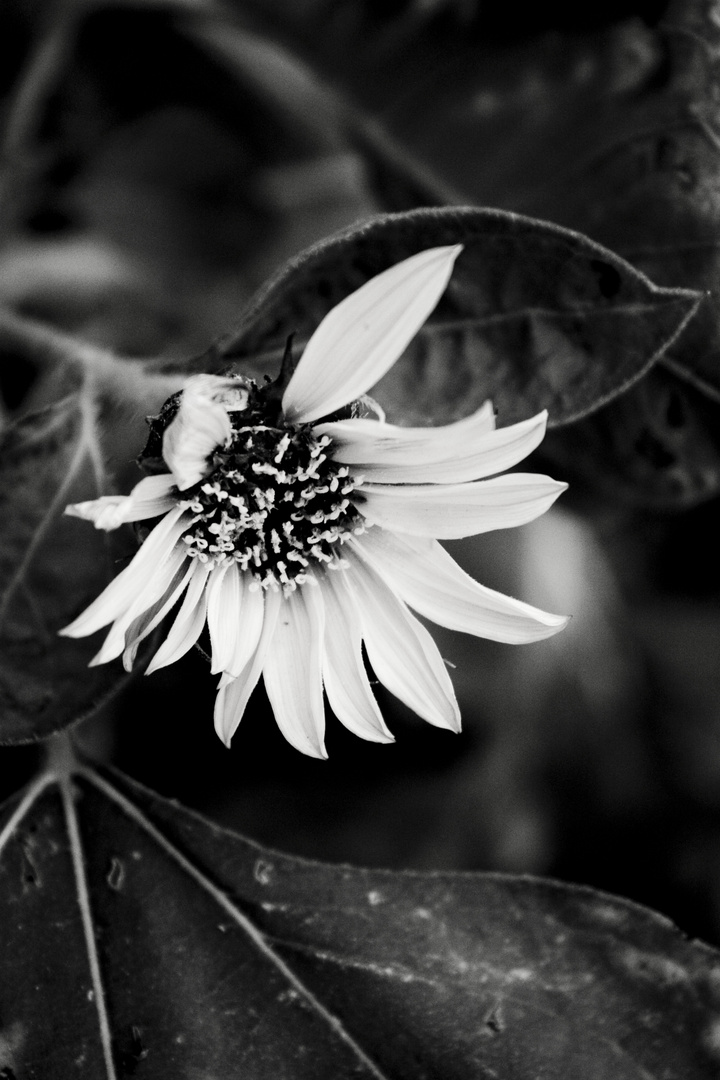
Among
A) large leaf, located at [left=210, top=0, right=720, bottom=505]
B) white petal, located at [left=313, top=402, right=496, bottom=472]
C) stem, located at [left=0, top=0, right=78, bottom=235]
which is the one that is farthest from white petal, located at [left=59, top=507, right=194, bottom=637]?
stem, located at [left=0, top=0, right=78, bottom=235]

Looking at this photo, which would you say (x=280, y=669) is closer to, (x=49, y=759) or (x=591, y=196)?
(x=49, y=759)

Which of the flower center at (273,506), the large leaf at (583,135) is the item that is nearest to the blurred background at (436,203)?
the large leaf at (583,135)

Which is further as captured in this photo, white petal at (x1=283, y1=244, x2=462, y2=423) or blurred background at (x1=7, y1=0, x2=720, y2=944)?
blurred background at (x1=7, y1=0, x2=720, y2=944)

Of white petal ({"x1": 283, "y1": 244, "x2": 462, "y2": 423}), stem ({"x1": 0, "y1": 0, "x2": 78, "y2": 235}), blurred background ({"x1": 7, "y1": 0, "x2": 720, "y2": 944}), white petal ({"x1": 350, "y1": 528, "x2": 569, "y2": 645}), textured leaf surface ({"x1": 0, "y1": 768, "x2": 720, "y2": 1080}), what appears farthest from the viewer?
stem ({"x1": 0, "y1": 0, "x2": 78, "y2": 235})

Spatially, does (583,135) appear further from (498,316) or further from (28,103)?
(28,103)

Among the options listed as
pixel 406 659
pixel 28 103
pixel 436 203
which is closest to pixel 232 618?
pixel 406 659

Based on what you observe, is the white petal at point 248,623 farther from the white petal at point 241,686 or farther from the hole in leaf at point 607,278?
the hole in leaf at point 607,278

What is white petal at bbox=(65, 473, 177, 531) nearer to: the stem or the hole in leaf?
the hole in leaf
